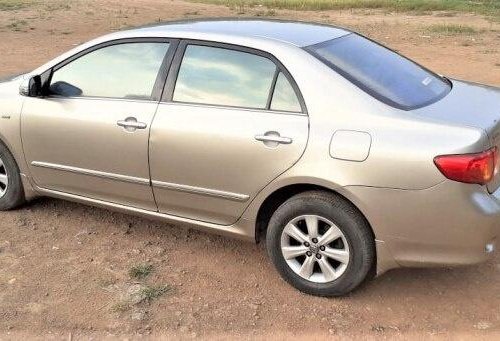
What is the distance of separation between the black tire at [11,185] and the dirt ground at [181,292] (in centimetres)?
9

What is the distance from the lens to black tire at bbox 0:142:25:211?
4738mm

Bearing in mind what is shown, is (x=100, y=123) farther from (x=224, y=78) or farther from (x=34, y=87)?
(x=224, y=78)

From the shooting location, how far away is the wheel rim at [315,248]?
3521mm

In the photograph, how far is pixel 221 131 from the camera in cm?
371

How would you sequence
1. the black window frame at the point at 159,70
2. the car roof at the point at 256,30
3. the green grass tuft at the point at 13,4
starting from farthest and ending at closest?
1. the green grass tuft at the point at 13,4
2. the black window frame at the point at 159,70
3. the car roof at the point at 256,30

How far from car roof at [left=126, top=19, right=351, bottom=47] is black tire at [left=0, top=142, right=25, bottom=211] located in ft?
4.67

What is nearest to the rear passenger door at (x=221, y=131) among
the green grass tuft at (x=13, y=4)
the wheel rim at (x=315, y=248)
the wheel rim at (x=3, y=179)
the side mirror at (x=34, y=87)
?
the wheel rim at (x=315, y=248)

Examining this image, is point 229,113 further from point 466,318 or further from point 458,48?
point 458,48

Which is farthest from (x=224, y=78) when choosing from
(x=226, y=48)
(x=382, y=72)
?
(x=382, y=72)

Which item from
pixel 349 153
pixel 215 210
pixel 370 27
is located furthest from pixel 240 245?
pixel 370 27

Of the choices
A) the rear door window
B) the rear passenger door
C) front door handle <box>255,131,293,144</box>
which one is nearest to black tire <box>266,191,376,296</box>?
the rear passenger door

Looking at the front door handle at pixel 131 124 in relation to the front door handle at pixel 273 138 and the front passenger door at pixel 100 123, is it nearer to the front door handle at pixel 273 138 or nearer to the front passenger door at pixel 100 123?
the front passenger door at pixel 100 123

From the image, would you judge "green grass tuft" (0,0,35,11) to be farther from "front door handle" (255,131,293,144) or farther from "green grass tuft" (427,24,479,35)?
"front door handle" (255,131,293,144)

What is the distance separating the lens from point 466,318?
343 centimetres
